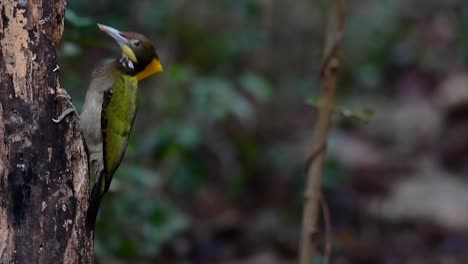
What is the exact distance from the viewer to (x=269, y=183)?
9.41 meters

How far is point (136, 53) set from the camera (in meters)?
4.90

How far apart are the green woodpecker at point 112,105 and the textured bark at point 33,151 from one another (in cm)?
37

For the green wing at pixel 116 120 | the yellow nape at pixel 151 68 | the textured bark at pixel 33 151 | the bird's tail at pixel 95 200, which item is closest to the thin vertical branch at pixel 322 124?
the yellow nape at pixel 151 68

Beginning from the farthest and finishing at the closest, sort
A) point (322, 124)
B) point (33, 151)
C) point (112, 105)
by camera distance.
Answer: point (322, 124) → point (112, 105) → point (33, 151)

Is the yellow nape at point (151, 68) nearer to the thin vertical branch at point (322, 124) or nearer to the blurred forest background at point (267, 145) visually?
the thin vertical branch at point (322, 124)

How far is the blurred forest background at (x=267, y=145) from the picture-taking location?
719 cm

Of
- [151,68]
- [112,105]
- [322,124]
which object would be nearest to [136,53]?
[151,68]

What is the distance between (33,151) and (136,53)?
2.88 feet

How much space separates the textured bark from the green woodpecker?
14.8 inches

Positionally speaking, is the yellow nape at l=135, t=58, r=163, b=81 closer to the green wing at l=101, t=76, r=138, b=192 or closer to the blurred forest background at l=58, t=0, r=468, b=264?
the green wing at l=101, t=76, r=138, b=192

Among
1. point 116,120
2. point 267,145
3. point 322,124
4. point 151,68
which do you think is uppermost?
point 151,68

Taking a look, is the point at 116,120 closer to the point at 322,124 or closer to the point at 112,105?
the point at 112,105

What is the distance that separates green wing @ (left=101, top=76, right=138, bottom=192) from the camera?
187 inches

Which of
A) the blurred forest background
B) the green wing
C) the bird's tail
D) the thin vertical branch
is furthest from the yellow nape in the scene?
the blurred forest background
